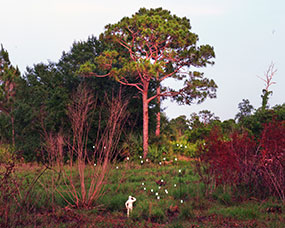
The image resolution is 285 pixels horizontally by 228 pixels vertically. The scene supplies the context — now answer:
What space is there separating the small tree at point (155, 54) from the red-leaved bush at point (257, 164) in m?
6.83

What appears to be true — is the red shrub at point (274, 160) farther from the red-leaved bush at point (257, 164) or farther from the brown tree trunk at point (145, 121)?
the brown tree trunk at point (145, 121)

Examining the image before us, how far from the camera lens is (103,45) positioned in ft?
53.9

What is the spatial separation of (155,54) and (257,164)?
33.6 feet

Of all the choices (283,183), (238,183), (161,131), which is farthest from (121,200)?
(161,131)

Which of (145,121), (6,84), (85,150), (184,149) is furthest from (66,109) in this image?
(6,84)

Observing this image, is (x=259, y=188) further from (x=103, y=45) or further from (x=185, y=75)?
(x=103, y=45)

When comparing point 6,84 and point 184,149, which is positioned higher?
point 6,84

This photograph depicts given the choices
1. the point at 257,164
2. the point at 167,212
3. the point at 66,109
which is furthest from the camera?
the point at 66,109

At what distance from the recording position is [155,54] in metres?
15.5

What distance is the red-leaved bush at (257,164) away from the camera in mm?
6113

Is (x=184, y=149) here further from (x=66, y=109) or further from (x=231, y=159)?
(x=231, y=159)

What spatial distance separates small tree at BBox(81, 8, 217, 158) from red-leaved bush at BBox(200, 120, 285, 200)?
22.4 feet

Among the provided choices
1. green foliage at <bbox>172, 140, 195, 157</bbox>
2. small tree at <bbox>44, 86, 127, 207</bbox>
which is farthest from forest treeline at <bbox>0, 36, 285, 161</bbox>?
small tree at <bbox>44, 86, 127, 207</bbox>

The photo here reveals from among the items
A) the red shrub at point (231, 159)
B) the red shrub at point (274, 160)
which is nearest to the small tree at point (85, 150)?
the red shrub at point (231, 159)
